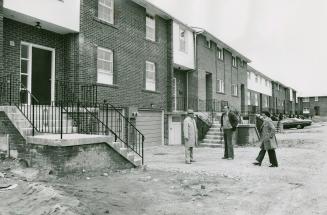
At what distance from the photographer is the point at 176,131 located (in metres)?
21.3

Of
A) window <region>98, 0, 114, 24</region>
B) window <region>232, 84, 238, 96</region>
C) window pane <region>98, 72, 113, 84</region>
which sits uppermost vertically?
window <region>98, 0, 114, 24</region>

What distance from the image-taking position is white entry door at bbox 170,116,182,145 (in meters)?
20.9

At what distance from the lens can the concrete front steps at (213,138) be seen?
63.4ft

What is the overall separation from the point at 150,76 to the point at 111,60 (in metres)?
3.76

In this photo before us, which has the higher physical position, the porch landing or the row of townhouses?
the row of townhouses

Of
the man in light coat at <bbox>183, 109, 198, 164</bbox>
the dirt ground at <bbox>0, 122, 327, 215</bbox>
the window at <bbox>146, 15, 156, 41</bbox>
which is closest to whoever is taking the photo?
the dirt ground at <bbox>0, 122, 327, 215</bbox>

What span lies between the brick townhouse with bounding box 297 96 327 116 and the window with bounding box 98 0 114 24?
65.4 meters

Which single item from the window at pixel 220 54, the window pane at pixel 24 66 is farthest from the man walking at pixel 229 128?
the window at pixel 220 54

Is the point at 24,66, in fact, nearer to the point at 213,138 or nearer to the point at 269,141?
the point at 269,141

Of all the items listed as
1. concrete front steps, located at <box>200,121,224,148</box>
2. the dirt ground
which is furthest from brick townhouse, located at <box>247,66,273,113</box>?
the dirt ground

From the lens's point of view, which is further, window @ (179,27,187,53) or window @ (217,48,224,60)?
window @ (217,48,224,60)

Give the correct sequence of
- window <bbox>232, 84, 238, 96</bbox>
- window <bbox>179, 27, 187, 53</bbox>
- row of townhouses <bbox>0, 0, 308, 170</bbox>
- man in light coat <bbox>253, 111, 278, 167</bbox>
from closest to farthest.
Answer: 1. man in light coat <bbox>253, 111, 278, 167</bbox>
2. row of townhouses <bbox>0, 0, 308, 170</bbox>
3. window <bbox>179, 27, 187, 53</bbox>
4. window <bbox>232, 84, 238, 96</bbox>

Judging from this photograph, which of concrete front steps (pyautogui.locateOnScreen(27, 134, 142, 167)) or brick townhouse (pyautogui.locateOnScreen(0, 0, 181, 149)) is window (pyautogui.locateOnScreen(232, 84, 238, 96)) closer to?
brick townhouse (pyautogui.locateOnScreen(0, 0, 181, 149))

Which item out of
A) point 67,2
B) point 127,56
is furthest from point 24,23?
point 127,56
